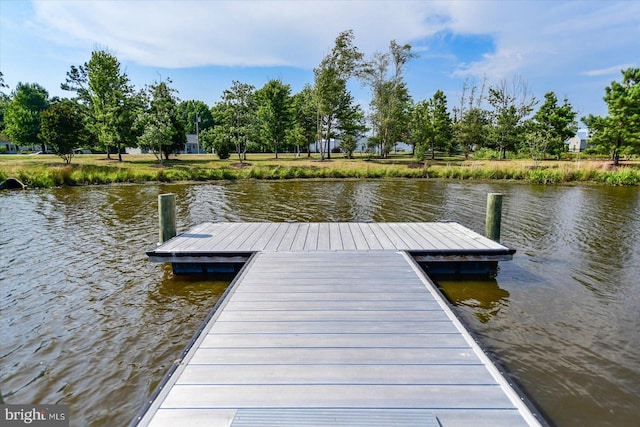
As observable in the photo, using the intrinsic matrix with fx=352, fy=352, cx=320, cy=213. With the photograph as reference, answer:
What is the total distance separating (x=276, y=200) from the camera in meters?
16.2

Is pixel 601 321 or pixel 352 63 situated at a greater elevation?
pixel 352 63

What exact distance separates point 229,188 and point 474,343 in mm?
18842

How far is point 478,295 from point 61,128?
31.8 metres

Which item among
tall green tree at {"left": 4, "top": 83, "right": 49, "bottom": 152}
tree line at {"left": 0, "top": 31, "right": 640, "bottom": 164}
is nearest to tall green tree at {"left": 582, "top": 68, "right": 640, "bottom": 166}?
tree line at {"left": 0, "top": 31, "right": 640, "bottom": 164}

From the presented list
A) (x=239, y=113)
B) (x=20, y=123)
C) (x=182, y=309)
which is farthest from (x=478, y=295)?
(x=20, y=123)

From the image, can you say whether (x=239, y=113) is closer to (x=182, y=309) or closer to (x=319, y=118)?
(x=319, y=118)

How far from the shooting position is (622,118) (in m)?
27.5

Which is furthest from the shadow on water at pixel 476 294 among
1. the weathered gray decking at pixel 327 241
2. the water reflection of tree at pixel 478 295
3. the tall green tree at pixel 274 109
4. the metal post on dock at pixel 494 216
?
the tall green tree at pixel 274 109

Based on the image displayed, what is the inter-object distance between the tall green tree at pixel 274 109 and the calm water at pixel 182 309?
26.9m

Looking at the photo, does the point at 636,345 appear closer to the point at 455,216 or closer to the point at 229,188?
the point at 455,216

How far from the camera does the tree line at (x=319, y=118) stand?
92.2 feet

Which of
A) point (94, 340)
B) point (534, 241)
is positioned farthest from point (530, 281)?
point (94, 340)

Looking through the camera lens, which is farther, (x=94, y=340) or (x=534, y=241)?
(x=534, y=241)

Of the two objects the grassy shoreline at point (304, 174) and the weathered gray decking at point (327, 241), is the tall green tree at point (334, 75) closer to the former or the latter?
the grassy shoreline at point (304, 174)
